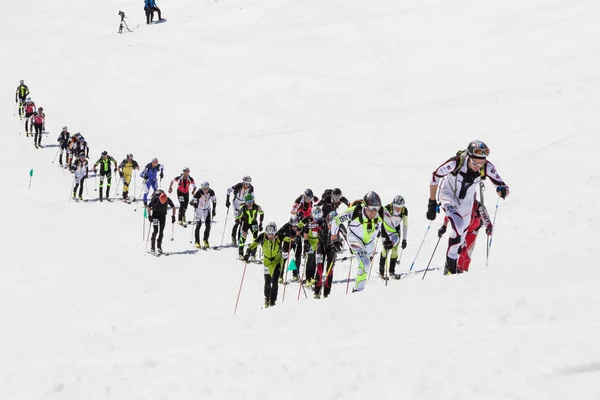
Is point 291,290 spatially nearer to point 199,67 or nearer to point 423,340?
point 423,340

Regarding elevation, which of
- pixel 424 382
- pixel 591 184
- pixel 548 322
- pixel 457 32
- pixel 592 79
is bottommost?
pixel 424 382

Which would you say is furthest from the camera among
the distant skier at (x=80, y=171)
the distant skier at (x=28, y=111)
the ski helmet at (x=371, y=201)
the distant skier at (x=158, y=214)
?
the distant skier at (x=28, y=111)

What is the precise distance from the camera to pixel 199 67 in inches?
1535

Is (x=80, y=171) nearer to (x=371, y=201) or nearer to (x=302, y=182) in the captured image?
(x=302, y=182)

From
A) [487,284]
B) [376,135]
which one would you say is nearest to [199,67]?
[376,135]

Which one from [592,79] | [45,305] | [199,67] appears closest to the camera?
[45,305]

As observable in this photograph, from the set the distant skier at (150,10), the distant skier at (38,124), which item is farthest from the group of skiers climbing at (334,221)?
the distant skier at (150,10)

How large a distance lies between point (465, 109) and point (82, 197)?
1681 cm

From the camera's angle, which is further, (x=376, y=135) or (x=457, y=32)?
(x=457, y=32)

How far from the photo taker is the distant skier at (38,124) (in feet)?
97.7

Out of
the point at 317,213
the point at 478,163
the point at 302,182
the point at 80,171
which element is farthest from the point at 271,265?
the point at 80,171

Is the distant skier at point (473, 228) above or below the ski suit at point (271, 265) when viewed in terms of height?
above

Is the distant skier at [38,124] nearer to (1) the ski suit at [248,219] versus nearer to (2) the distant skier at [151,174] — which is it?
(2) the distant skier at [151,174]

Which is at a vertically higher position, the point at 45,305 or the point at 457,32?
the point at 457,32
